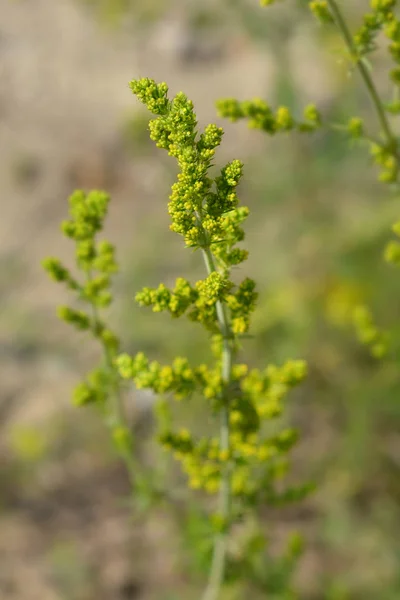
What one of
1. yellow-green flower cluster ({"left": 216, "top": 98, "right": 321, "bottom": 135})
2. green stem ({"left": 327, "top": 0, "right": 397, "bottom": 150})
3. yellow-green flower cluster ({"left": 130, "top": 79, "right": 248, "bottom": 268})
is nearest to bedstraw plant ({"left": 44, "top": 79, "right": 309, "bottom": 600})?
yellow-green flower cluster ({"left": 130, "top": 79, "right": 248, "bottom": 268})

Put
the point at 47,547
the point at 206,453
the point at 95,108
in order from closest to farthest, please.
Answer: the point at 206,453 < the point at 47,547 < the point at 95,108

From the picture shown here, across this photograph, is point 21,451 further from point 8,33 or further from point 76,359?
point 8,33

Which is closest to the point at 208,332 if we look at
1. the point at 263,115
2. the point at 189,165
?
the point at 263,115

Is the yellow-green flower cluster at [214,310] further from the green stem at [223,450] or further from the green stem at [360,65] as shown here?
the green stem at [360,65]

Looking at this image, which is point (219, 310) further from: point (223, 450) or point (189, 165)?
point (223, 450)

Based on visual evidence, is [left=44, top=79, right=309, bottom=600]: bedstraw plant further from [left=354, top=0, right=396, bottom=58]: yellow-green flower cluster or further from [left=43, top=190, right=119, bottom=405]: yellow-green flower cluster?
[left=354, top=0, right=396, bottom=58]: yellow-green flower cluster

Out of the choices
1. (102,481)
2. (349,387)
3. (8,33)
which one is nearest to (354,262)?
(349,387)
